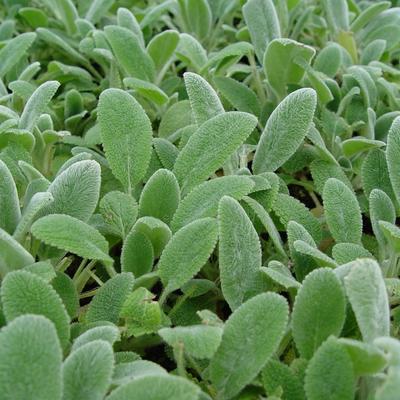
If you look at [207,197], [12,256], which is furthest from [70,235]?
[207,197]

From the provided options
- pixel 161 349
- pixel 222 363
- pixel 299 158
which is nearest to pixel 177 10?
pixel 299 158

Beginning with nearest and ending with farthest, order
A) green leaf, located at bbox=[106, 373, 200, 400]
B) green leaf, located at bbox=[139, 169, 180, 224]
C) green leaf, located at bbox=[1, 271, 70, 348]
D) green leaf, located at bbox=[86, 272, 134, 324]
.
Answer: green leaf, located at bbox=[106, 373, 200, 400]
green leaf, located at bbox=[1, 271, 70, 348]
green leaf, located at bbox=[86, 272, 134, 324]
green leaf, located at bbox=[139, 169, 180, 224]

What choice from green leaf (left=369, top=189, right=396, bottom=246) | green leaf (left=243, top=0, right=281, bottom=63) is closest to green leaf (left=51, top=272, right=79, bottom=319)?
green leaf (left=369, top=189, right=396, bottom=246)

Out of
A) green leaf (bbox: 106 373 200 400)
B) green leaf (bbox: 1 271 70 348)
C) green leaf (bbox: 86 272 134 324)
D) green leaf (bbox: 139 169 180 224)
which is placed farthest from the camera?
green leaf (bbox: 139 169 180 224)

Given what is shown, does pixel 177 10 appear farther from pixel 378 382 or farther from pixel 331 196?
pixel 378 382

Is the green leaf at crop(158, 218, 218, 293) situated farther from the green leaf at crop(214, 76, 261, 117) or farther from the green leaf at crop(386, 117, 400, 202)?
the green leaf at crop(214, 76, 261, 117)

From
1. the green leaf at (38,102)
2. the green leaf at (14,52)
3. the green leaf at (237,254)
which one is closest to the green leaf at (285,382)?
the green leaf at (237,254)
